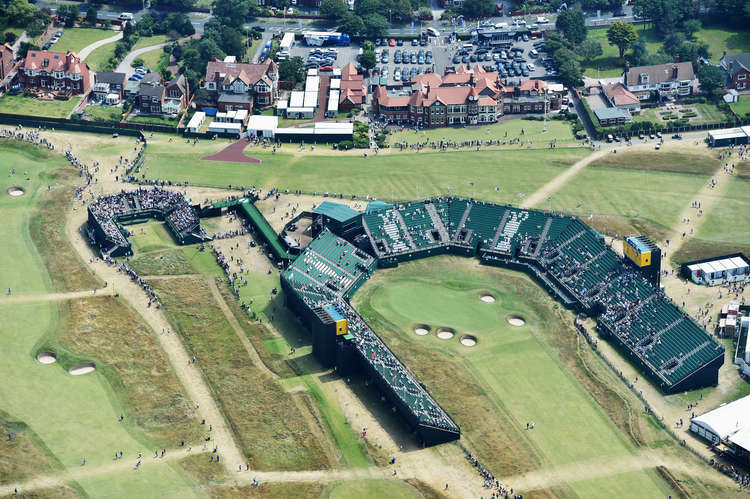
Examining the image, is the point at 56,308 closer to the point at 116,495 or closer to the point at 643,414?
the point at 116,495

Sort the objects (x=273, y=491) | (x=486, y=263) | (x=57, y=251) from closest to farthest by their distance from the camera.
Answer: (x=273, y=491) < (x=486, y=263) < (x=57, y=251)

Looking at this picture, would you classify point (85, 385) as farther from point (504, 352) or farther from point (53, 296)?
point (504, 352)

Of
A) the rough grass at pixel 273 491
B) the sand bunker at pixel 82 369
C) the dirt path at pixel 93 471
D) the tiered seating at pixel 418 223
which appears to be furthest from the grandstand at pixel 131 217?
the rough grass at pixel 273 491

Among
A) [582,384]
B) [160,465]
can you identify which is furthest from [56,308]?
[582,384]

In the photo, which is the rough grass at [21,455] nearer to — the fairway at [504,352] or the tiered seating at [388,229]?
the fairway at [504,352]

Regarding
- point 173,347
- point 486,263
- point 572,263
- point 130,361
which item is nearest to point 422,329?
point 486,263

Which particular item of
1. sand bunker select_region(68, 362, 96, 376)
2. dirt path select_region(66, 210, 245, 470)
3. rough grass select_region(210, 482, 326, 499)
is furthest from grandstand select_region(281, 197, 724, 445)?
sand bunker select_region(68, 362, 96, 376)
